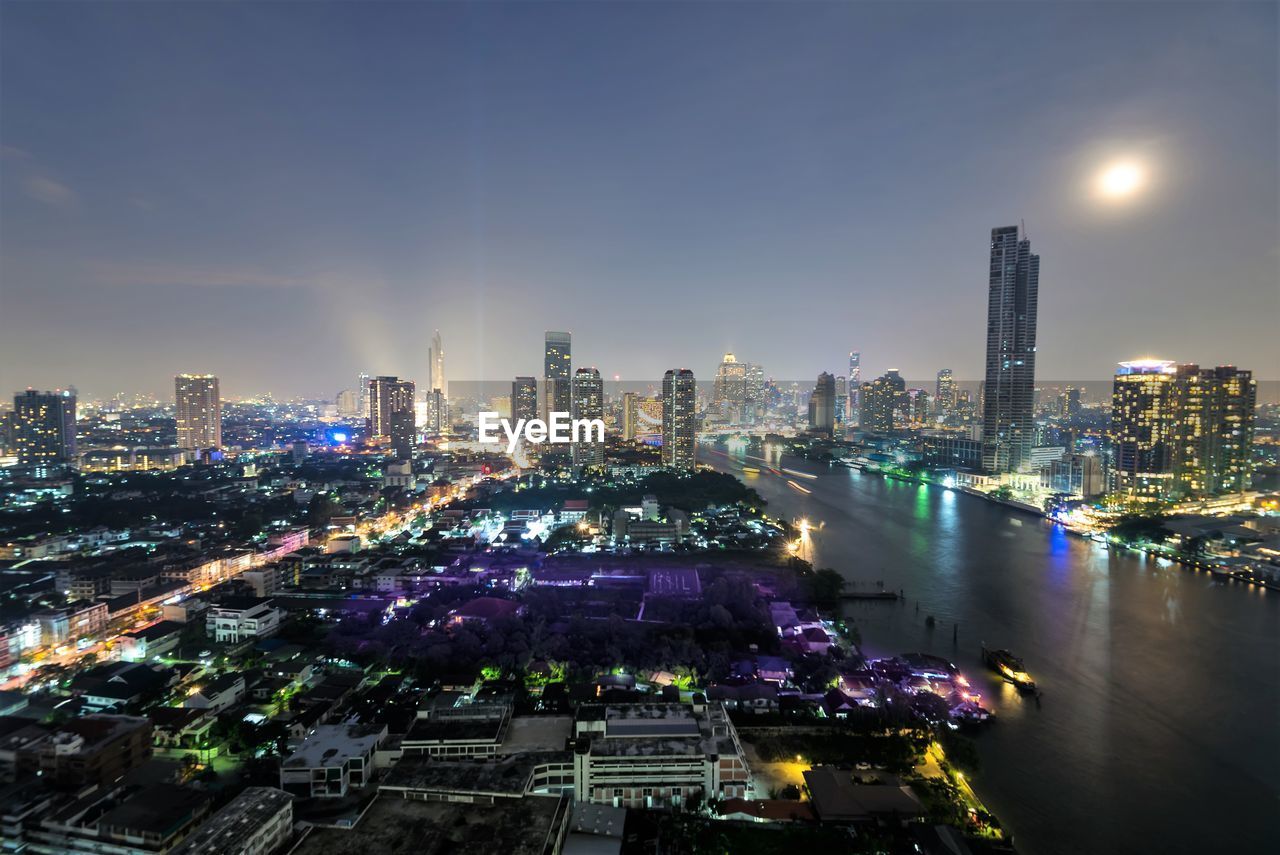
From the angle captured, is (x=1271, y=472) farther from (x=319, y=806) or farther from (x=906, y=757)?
(x=319, y=806)

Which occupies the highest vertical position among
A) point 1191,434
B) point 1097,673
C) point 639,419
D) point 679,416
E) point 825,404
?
point 825,404

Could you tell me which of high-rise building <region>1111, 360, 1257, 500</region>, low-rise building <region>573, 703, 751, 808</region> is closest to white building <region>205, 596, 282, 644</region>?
low-rise building <region>573, 703, 751, 808</region>

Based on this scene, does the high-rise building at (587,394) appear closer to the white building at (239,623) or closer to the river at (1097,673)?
the river at (1097,673)

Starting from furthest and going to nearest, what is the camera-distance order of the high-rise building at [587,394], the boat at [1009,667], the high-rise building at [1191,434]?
the high-rise building at [587,394], the high-rise building at [1191,434], the boat at [1009,667]

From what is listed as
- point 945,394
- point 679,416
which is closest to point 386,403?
point 679,416

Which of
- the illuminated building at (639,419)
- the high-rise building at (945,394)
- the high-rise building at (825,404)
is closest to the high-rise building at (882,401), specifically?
the high-rise building at (825,404)

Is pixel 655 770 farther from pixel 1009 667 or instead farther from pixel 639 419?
pixel 639 419

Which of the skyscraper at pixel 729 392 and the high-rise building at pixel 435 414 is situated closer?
the high-rise building at pixel 435 414
